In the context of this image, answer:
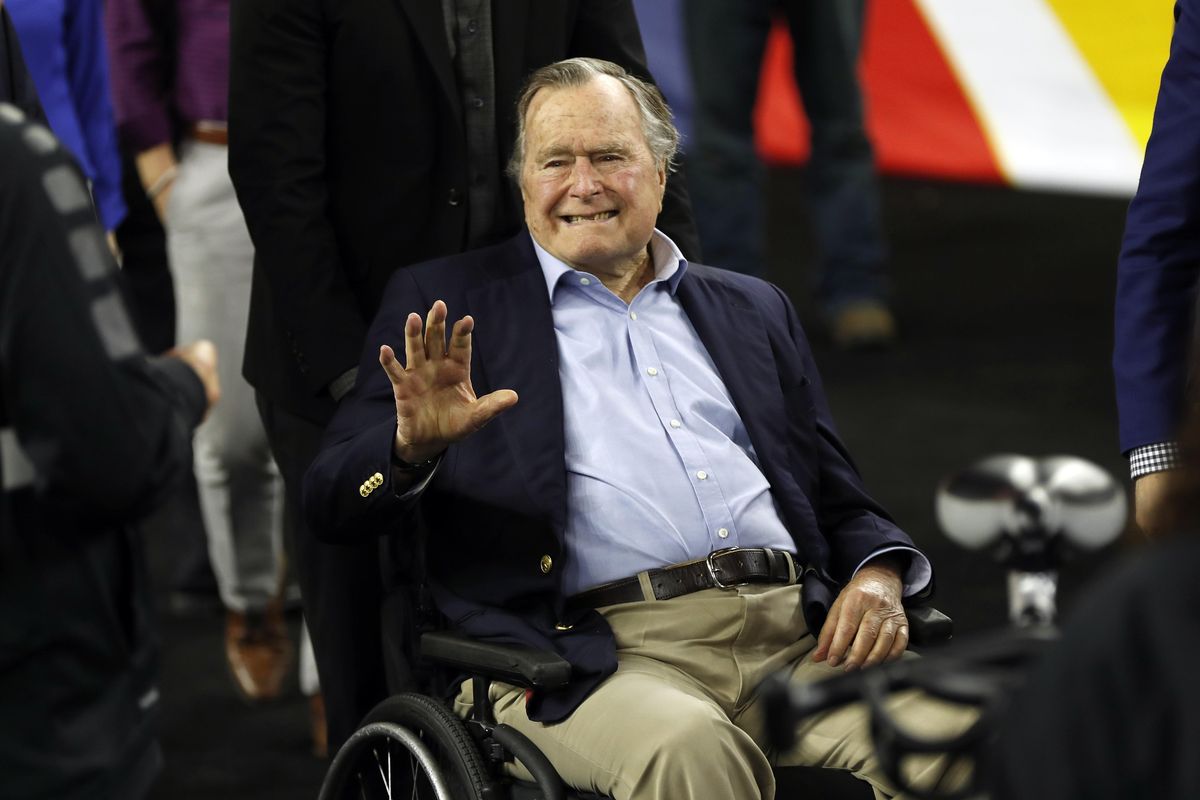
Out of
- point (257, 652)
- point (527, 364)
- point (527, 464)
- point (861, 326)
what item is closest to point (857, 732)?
point (527, 464)

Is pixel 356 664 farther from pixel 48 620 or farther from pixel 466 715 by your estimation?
pixel 48 620

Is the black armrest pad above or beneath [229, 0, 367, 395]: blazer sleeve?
beneath

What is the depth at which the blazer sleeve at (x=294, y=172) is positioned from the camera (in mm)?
2705

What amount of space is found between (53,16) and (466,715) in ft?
5.73

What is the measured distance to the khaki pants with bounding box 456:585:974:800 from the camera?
2.16 meters

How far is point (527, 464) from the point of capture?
2.46 metres

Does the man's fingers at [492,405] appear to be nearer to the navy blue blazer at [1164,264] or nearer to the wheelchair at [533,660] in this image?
the wheelchair at [533,660]

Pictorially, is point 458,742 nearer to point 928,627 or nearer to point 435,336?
point 435,336

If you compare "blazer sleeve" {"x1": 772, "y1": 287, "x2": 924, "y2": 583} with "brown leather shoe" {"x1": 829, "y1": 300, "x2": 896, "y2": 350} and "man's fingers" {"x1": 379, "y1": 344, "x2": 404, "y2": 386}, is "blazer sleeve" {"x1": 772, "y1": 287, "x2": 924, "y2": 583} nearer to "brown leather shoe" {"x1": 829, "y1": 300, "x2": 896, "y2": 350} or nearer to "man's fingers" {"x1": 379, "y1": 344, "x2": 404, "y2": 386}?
"man's fingers" {"x1": 379, "y1": 344, "x2": 404, "y2": 386}

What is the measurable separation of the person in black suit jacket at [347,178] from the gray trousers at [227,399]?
1.02 m

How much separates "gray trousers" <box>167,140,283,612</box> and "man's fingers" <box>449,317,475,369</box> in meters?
1.71

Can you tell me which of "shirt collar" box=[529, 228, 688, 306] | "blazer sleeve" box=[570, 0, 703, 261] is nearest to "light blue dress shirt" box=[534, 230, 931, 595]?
"shirt collar" box=[529, 228, 688, 306]

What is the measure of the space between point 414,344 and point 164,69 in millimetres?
2089

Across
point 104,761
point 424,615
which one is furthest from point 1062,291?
point 104,761
